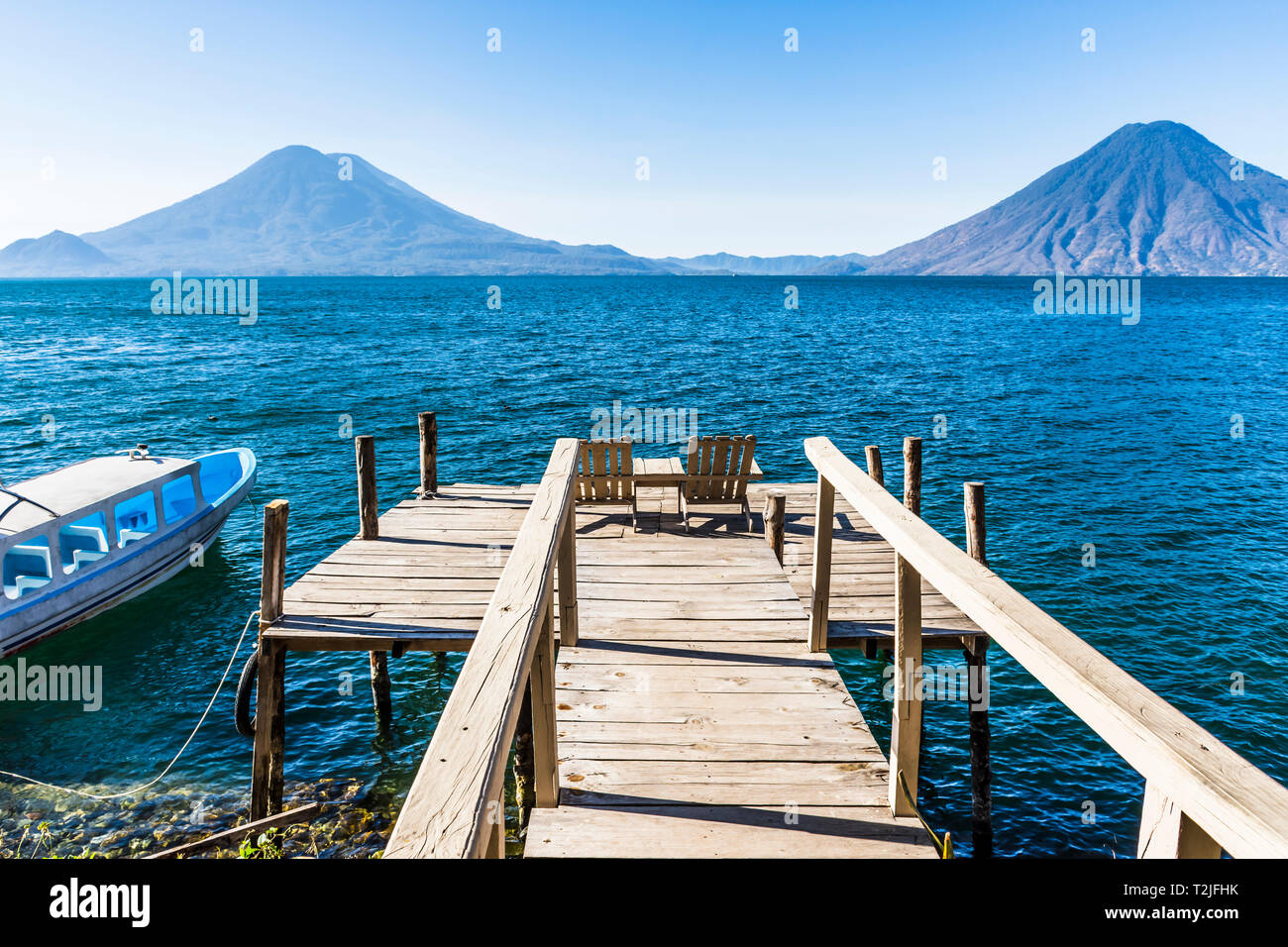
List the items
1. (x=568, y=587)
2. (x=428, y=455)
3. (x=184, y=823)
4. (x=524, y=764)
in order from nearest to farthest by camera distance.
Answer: (x=568, y=587) → (x=184, y=823) → (x=524, y=764) → (x=428, y=455)

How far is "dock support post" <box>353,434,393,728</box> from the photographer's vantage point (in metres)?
10.3

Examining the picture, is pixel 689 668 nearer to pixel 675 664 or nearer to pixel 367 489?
pixel 675 664

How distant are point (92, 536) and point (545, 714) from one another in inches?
500

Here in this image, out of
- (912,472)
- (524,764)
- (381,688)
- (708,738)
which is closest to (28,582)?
(381,688)

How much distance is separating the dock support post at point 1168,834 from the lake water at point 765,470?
7.84 m

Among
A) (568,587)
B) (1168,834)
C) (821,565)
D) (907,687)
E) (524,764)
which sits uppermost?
(1168,834)

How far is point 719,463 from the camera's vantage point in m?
11.3

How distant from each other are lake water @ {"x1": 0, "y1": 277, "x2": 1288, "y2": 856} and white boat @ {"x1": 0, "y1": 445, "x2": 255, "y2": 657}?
95 cm

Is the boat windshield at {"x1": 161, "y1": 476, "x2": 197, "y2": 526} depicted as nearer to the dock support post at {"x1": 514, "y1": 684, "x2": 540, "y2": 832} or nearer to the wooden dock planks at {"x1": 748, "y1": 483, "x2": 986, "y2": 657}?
the dock support post at {"x1": 514, "y1": 684, "x2": 540, "y2": 832}

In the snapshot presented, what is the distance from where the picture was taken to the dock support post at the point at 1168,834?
1.69m

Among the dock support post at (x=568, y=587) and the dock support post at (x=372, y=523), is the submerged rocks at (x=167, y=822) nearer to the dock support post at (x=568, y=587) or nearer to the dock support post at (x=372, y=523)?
the dock support post at (x=372, y=523)

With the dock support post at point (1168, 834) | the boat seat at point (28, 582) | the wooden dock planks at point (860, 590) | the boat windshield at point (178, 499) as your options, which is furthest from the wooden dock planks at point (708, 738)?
the boat windshield at point (178, 499)

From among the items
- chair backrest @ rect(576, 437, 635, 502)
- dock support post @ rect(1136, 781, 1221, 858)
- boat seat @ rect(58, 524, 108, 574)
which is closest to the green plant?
chair backrest @ rect(576, 437, 635, 502)

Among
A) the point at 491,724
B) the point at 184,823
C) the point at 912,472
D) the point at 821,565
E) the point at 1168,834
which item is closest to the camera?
the point at 1168,834
